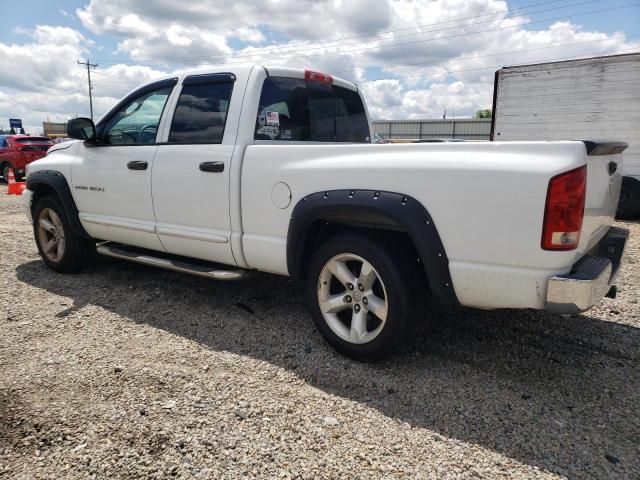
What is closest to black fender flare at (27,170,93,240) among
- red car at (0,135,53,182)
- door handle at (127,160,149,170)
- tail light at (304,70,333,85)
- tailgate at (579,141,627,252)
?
door handle at (127,160,149,170)

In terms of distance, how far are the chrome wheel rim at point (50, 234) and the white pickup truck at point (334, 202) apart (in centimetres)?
12

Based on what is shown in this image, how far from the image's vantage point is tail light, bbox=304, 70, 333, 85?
4012mm

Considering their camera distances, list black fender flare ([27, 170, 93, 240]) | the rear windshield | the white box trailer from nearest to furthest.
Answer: black fender flare ([27, 170, 93, 240])
the white box trailer
the rear windshield

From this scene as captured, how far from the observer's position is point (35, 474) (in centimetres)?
212

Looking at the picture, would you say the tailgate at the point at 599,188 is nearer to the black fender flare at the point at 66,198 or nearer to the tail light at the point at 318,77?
the tail light at the point at 318,77

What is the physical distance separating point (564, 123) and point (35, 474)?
10.3m

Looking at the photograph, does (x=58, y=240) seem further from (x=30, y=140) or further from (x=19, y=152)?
(x=30, y=140)

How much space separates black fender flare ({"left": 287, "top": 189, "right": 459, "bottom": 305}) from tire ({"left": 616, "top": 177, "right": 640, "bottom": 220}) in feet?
26.8

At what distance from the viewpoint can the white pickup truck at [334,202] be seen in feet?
7.72

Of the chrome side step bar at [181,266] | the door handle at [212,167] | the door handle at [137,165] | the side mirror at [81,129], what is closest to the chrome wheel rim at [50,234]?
the chrome side step bar at [181,266]

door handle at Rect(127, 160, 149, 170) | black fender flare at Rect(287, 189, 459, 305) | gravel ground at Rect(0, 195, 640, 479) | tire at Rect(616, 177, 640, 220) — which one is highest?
door handle at Rect(127, 160, 149, 170)

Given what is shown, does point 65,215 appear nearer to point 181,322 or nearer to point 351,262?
point 181,322

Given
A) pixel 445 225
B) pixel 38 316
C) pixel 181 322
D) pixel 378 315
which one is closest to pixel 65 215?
pixel 38 316

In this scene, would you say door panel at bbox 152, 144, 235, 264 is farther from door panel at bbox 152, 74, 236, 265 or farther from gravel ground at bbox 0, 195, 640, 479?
gravel ground at bbox 0, 195, 640, 479
